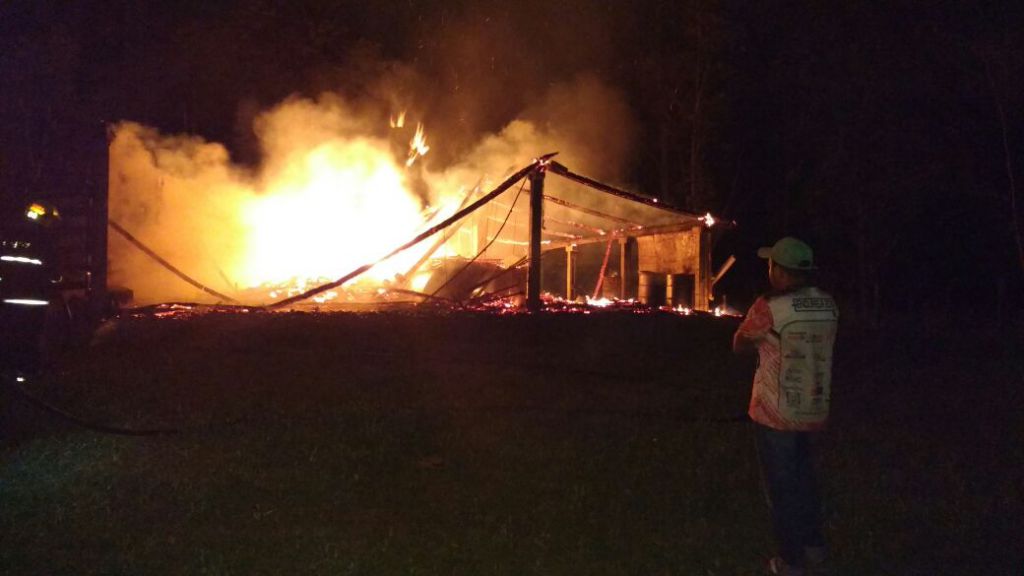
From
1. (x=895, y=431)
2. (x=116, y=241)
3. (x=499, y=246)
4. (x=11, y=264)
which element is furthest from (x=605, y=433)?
(x=116, y=241)

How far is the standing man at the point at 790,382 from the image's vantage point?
4.21 meters

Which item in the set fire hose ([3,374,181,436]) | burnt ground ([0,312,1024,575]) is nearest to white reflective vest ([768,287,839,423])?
burnt ground ([0,312,1024,575])

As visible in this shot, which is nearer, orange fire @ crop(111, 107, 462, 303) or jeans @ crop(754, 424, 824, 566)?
jeans @ crop(754, 424, 824, 566)

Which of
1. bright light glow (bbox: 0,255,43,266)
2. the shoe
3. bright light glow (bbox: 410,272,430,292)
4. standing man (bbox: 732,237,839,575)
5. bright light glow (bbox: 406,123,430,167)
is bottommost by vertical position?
the shoe

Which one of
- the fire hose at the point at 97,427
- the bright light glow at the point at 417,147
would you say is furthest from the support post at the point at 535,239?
the bright light glow at the point at 417,147

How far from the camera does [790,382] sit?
4207mm

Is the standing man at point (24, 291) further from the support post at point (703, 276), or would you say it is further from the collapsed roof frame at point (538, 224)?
the support post at point (703, 276)

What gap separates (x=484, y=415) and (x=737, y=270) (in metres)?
24.4

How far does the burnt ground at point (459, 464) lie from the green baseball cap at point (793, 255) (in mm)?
1650

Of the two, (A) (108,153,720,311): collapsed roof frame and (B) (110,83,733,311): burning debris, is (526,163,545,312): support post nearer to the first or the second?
(A) (108,153,720,311): collapsed roof frame

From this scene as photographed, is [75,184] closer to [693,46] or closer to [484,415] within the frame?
[484,415]

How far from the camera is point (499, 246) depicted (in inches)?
747

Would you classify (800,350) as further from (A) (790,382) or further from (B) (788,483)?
(B) (788,483)

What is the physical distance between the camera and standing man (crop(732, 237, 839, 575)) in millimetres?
4207
